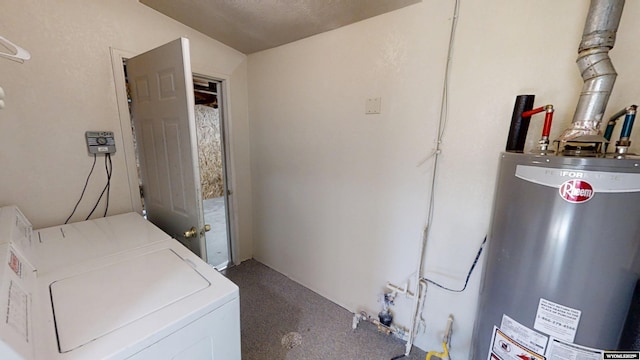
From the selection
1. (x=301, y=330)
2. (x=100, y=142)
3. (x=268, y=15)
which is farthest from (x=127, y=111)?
(x=301, y=330)

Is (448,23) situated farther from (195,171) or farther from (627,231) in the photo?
(195,171)

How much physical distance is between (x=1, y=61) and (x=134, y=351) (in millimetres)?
1761

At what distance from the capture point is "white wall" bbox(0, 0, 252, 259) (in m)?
1.40

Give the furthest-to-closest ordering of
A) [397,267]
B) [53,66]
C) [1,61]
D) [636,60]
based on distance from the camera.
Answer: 1. [397,267]
2. [53,66]
3. [1,61]
4. [636,60]

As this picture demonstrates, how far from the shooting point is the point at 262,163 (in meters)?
2.60

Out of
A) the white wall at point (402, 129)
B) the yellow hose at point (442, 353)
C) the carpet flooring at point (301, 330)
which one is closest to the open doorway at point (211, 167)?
the carpet flooring at point (301, 330)

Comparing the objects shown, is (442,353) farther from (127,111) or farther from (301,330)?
(127,111)

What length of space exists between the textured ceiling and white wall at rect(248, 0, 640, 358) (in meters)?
0.09

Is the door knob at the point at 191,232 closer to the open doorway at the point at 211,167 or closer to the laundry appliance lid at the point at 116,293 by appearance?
the laundry appliance lid at the point at 116,293

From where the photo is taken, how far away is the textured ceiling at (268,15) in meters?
1.58

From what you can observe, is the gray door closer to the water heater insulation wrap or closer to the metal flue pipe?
the water heater insulation wrap

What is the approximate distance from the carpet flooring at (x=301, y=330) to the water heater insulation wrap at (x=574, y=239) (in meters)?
1.13

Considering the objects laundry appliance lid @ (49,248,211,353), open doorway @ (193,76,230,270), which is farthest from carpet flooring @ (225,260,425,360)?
open doorway @ (193,76,230,270)

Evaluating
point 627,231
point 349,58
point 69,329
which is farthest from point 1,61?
point 627,231
